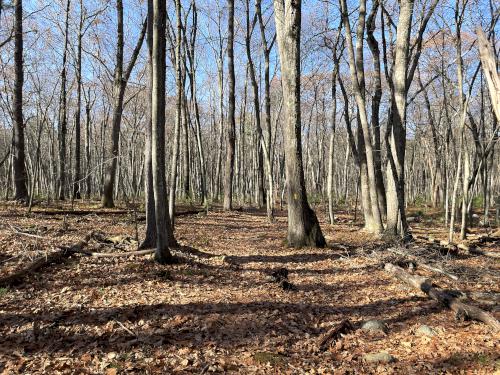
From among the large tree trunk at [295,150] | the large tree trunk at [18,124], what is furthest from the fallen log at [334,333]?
the large tree trunk at [18,124]

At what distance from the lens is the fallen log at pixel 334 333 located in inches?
167

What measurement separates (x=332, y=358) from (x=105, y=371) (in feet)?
7.46

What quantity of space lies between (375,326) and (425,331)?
1.87 feet

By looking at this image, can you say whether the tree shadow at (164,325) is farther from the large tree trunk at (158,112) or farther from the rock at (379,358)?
the large tree trunk at (158,112)

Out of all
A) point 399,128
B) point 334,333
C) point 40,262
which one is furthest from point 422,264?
point 40,262

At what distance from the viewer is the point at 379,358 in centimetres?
383

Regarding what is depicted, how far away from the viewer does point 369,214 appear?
1196 cm

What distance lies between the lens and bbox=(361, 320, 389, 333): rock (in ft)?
15.1

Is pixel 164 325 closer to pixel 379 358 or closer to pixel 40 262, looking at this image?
pixel 379 358

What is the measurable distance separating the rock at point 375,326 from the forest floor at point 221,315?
0.22 ft

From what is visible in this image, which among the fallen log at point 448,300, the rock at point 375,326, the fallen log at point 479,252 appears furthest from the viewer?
the fallen log at point 479,252

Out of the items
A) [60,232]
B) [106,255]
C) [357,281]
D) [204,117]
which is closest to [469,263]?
[357,281]

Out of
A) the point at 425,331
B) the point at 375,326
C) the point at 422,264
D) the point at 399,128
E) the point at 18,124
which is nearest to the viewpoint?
the point at 425,331

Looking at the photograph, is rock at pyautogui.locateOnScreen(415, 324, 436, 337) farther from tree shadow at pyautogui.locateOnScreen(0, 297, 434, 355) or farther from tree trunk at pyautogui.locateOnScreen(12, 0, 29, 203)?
tree trunk at pyautogui.locateOnScreen(12, 0, 29, 203)
